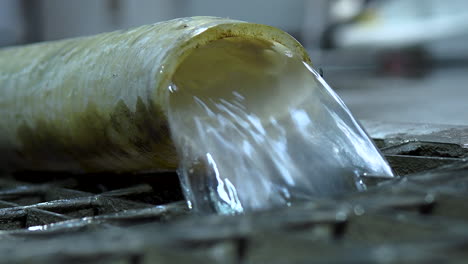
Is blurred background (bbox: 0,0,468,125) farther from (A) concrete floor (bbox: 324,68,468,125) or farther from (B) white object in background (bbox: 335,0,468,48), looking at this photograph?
(A) concrete floor (bbox: 324,68,468,125)

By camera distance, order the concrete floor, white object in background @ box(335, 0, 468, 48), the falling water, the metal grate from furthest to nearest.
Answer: white object in background @ box(335, 0, 468, 48) → the concrete floor → the falling water → the metal grate

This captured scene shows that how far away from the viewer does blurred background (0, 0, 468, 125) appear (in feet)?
36.3

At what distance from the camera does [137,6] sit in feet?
37.6

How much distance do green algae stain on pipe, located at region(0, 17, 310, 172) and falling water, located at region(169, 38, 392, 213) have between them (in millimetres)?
94

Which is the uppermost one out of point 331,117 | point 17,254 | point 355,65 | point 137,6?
point 17,254

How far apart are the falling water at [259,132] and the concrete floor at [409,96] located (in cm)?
171

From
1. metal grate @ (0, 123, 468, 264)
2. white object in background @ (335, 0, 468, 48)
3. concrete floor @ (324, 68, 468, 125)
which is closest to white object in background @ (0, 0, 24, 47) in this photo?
concrete floor @ (324, 68, 468, 125)

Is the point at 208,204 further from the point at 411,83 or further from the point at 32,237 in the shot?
the point at 411,83

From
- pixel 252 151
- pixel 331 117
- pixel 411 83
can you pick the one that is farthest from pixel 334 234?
pixel 411 83

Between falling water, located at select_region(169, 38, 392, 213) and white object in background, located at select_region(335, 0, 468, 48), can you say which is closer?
falling water, located at select_region(169, 38, 392, 213)

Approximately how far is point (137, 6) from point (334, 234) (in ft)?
35.1

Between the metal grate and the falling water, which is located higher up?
the metal grate

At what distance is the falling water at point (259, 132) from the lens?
176 centimetres

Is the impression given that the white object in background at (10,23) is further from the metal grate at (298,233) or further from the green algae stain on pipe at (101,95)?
the metal grate at (298,233)
